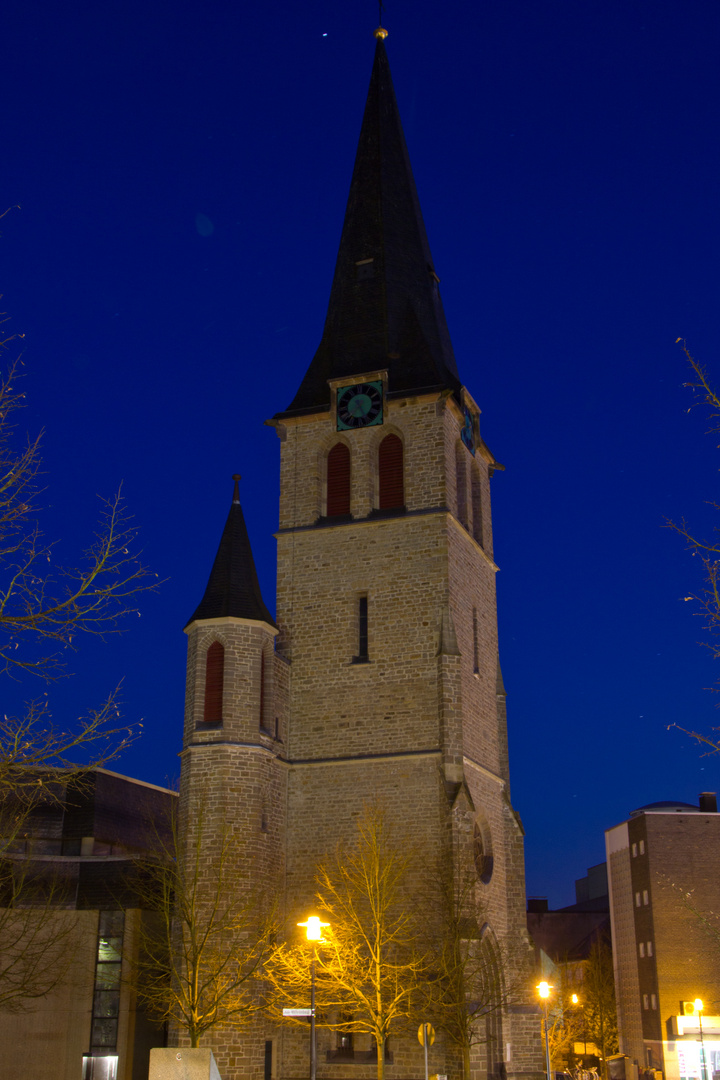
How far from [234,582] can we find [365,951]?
37.7ft

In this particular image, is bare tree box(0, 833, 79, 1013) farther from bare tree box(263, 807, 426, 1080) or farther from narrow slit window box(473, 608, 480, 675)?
narrow slit window box(473, 608, 480, 675)

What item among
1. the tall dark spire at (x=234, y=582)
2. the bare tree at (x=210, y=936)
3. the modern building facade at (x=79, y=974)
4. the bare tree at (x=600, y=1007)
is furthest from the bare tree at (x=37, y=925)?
the bare tree at (x=600, y=1007)

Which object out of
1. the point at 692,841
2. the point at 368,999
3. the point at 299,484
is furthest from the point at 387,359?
the point at 692,841

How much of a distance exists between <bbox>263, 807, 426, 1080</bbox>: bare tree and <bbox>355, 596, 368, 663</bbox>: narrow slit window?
5.36 meters

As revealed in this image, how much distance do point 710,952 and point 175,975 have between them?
50.0 m

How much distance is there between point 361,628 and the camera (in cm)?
3859

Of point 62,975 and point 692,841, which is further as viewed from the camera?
point 692,841

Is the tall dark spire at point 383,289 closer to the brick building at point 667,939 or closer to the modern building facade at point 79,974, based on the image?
the modern building facade at point 79,974

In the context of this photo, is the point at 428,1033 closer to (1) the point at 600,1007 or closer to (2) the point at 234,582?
(2) the point at 234,582

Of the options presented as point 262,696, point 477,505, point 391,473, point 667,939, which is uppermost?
point 477,505

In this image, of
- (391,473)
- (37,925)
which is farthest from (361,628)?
(37,925)

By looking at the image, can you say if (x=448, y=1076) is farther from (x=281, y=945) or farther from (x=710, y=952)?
(x=710, y=952)

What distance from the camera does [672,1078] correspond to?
68812mm

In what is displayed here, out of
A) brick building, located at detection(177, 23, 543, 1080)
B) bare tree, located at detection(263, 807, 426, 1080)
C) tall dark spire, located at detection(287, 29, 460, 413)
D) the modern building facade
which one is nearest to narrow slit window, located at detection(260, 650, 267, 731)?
brick building, located at detection(177, 23, 543, 1080)
